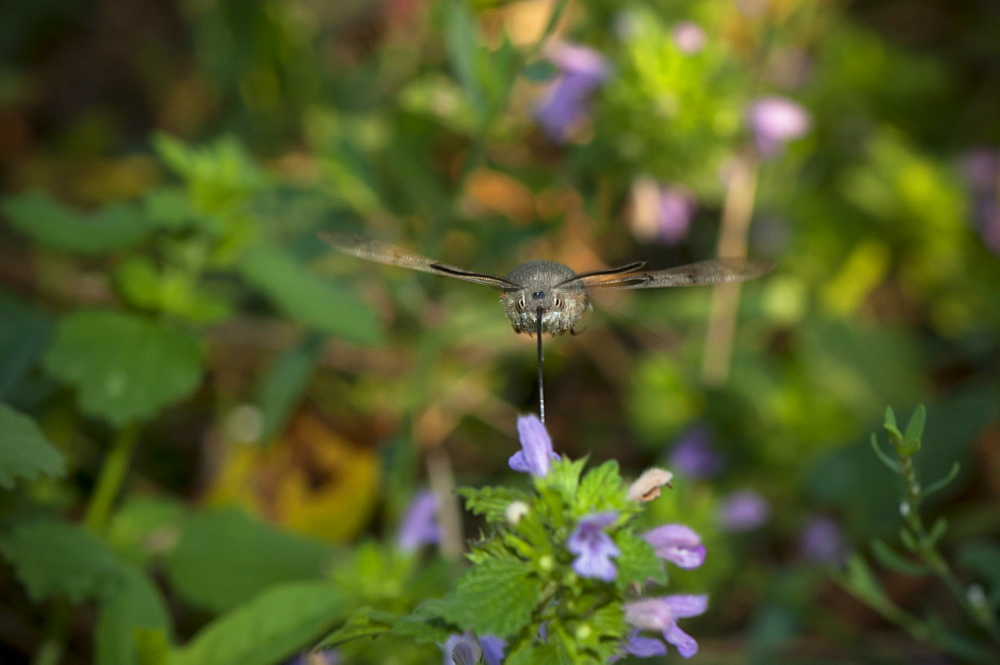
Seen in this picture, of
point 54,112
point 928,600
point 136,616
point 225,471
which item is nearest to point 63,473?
point 136,616

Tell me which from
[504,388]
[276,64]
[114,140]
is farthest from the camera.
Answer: [114,140]

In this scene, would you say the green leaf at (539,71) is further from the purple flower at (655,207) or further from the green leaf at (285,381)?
the green leaf at (285,381)

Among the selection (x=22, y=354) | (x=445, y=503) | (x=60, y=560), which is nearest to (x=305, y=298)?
(x=22, y=354)

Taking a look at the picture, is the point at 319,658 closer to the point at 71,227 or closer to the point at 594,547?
the point at 594,547

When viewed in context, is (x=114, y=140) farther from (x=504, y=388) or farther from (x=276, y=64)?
(x=504, y=388)

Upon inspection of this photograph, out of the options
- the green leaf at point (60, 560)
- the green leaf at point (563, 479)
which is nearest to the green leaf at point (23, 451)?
the green leaf at point (60, 560)

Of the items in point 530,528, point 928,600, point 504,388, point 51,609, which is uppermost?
point 504,388

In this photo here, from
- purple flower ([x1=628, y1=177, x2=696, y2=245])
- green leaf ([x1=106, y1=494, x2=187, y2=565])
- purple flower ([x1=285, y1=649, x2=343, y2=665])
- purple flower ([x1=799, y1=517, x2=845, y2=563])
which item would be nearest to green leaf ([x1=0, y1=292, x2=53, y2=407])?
green leaf ([x1=106, y1=494, x2=187, y2=565])
